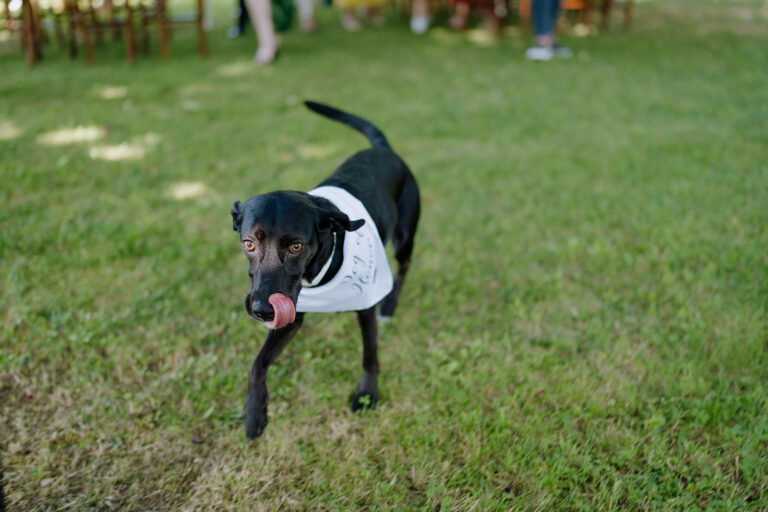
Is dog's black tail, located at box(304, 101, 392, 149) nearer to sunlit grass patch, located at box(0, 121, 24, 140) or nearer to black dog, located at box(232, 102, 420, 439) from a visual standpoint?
black dog, located at box(232, 102, 420, 439)

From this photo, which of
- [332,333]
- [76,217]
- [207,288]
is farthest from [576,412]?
[76,217]

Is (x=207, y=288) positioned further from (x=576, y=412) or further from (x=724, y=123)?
(x=724, y=123)

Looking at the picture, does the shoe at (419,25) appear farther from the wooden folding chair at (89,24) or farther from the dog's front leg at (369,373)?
the dog's front leg at (369,373)

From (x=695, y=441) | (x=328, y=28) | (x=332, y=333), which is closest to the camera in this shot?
(x=695, y=441)

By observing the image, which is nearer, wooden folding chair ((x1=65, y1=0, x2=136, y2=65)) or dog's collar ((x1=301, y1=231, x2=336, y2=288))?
dog's collar ((x1=301, y1=231, x2=336, y2=288))

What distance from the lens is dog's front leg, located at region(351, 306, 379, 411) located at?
8.63ft

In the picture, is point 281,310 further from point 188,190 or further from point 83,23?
point 83,23

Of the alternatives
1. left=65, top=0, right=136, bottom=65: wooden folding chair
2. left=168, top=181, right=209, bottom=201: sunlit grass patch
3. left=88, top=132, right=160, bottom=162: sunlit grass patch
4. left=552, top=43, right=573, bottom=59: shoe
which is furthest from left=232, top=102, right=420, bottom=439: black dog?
left=552, top=43, right=573, bottom=59: shoe

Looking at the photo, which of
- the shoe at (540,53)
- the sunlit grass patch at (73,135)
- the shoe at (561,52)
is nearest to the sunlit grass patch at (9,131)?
the sunlit grass patch at (73,135)

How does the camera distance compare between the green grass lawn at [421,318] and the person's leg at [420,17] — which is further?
the person's leg at [420,17]

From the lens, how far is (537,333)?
319 cm

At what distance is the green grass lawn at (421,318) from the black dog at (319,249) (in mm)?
265

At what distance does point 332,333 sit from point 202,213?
5.87 ft

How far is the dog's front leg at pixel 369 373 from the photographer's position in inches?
104
